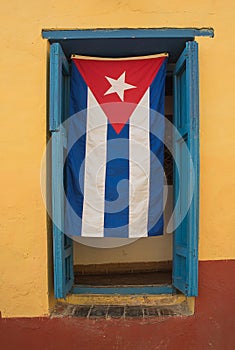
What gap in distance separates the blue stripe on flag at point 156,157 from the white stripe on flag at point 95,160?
1.55 feet

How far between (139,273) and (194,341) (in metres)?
1.74

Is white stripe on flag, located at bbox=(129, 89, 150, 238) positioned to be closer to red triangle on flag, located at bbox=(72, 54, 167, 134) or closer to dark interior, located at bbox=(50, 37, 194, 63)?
red triangle on flag, located at bbox=(72, 54, 167, 134)

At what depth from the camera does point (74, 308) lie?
3.74 meters

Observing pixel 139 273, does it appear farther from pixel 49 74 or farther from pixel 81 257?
pixel 49 74

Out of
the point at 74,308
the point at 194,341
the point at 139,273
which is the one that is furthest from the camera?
the point at 139,273

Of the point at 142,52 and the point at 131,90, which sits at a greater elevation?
the point at 142,52

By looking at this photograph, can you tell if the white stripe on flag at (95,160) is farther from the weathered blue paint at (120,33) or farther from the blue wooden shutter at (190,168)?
the blue wooden shutter at (190,168)

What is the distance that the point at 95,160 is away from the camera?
12.3 ft

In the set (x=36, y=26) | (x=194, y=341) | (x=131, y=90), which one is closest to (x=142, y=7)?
(x=131, y=90)

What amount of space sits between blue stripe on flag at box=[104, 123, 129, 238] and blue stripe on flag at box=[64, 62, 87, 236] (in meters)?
0.26

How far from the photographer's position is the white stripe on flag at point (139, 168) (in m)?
3.72

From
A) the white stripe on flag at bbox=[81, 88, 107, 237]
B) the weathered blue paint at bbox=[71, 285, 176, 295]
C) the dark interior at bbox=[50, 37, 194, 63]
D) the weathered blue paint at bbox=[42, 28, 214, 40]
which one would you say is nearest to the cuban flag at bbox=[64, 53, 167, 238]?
the white stripe on flag at bbox=[81, 88, 107, 237]

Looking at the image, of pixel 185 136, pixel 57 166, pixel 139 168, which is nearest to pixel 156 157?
pixel 139 168

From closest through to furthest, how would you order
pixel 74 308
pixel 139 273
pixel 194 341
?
pixel 194 341 → pixel 74 308 → pixel 139 273
